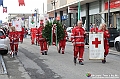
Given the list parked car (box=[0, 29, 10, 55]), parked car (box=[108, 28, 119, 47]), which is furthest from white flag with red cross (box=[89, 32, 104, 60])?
parked car (box=[108, 28, 119, 47])

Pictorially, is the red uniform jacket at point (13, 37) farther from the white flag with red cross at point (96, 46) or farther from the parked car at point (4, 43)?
the white flag with red cross at point (96, 46)

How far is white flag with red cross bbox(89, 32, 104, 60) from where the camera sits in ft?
44.8

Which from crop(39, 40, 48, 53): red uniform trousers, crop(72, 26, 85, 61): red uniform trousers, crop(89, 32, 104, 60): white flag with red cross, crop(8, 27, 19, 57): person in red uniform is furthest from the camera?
crop(39, 40, 48, 53): red uniform trousers

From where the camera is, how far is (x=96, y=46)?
13.7 m

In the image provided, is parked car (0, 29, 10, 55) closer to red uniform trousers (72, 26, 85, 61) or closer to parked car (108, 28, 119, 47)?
red uniform trousers (72, 26, 85, 61)

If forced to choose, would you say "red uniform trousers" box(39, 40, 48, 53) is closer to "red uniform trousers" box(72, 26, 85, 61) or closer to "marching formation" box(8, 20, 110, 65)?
"marching formation" box(8, 20, 110, 65)

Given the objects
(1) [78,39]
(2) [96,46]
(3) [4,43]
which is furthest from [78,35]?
(3) [4,43]

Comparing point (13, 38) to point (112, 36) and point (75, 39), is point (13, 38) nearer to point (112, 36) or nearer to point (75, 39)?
point (75, 39)

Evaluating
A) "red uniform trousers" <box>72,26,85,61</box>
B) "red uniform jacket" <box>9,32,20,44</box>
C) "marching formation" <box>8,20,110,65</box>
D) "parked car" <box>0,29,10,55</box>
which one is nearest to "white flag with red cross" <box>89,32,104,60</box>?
"marching formation" <box>8,20,110,65</box>

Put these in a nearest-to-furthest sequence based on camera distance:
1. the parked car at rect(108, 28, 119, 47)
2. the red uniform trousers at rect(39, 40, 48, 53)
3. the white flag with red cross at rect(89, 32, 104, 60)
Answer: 1. the white flag with red cross at rect(89, 32, 104, 60)
2. the red uniform trousers at rect(39, 40, 48, 53)
3. the parked car at rect(108, 28, 119, 47)

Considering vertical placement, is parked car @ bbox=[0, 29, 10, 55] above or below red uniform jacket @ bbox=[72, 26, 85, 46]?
below

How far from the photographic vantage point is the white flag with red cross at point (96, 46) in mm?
13664

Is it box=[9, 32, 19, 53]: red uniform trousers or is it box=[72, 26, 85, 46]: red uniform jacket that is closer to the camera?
box=[72, 26, 85, 46]: red uniform jacket

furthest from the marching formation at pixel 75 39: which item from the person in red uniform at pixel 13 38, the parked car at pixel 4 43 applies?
the parked car at pixel 4 43
